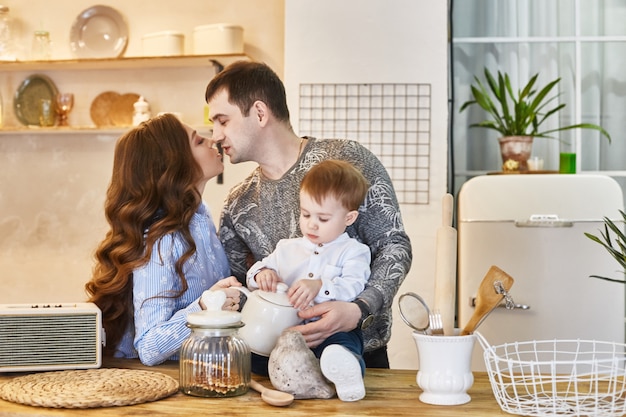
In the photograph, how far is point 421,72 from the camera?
12.7 ft

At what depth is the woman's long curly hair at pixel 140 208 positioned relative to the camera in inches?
82.4

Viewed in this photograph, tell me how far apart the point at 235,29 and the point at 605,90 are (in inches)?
75.7

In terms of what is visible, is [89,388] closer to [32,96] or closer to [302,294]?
[302,294]

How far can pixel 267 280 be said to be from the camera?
1.96 meters

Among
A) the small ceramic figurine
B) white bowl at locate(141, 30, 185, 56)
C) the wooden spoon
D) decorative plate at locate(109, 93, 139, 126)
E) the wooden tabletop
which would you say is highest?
white bowl at locate(141, 30, 185, 56)

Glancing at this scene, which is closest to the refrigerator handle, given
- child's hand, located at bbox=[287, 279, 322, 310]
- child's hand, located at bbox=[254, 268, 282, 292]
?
child's hand, located at bbox=[254, 268, 282, 292]

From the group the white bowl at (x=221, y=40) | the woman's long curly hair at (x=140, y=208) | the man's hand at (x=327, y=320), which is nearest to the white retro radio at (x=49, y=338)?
the woman's long curly hair at (x=140, y=208)

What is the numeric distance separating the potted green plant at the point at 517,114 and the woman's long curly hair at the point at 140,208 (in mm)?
1999

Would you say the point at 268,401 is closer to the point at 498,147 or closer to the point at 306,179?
the point at 306,179

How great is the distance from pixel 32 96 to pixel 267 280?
10.0ft

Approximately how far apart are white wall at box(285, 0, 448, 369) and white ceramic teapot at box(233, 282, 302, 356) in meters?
2.20

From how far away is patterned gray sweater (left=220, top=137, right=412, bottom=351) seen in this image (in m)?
2.23

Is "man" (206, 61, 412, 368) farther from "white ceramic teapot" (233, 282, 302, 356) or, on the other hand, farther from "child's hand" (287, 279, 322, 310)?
"white ceramic teapot" (233, 282, 302, 356)

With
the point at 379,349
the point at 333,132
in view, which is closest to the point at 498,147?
the point at 333,132
